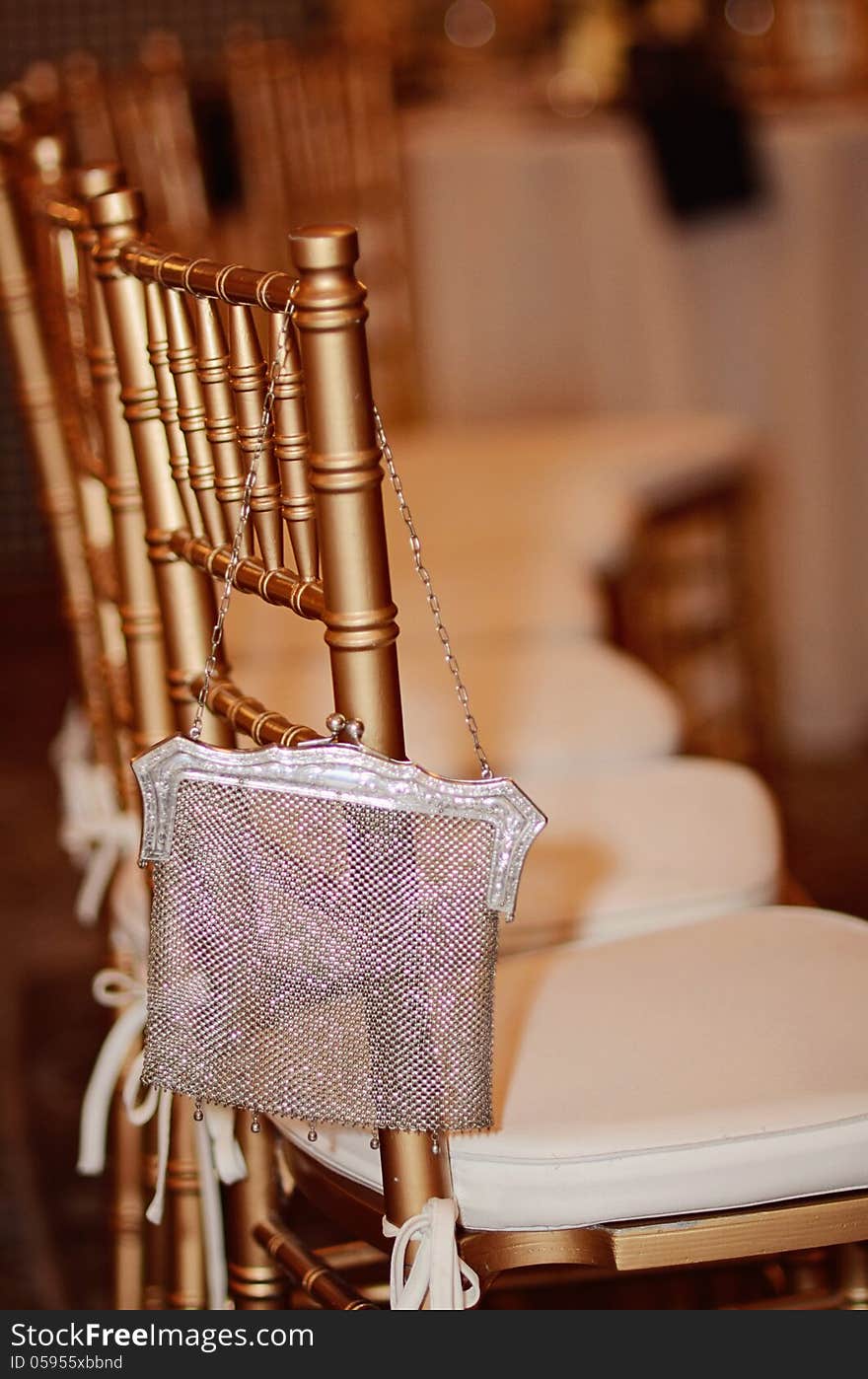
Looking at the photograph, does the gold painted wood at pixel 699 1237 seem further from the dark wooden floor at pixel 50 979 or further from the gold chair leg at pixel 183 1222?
the dark wooden floor at pixel 50 979

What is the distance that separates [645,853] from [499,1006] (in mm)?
234

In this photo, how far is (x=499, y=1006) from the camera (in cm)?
101

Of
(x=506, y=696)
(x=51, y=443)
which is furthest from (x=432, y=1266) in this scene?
(x=51, y=443)

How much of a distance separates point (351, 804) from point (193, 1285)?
564 millimetres

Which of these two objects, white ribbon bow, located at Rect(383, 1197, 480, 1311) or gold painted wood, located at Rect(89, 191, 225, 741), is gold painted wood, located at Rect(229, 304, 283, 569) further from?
white ribbon bow, located at Rect(383, 1197, 480, 1311)

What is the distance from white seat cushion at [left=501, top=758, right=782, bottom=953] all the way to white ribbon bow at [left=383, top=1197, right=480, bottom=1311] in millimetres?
305

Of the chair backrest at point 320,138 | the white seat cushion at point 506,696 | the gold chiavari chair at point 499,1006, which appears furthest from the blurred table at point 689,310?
the gold chiavari chair at point 499,1006

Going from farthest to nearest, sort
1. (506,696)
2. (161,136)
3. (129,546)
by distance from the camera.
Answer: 1. (161,136)
2. (506,696)
3. (129,546)

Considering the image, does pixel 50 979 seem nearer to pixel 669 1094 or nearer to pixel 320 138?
pixel 320 138

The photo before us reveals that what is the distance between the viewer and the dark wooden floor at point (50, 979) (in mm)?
1745

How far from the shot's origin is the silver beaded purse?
0.79 meters

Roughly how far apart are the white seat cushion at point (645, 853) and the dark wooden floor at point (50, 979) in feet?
Answer: 2.49

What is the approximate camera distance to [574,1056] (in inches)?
37.1

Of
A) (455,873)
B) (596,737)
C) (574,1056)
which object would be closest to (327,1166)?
(574,1056)
